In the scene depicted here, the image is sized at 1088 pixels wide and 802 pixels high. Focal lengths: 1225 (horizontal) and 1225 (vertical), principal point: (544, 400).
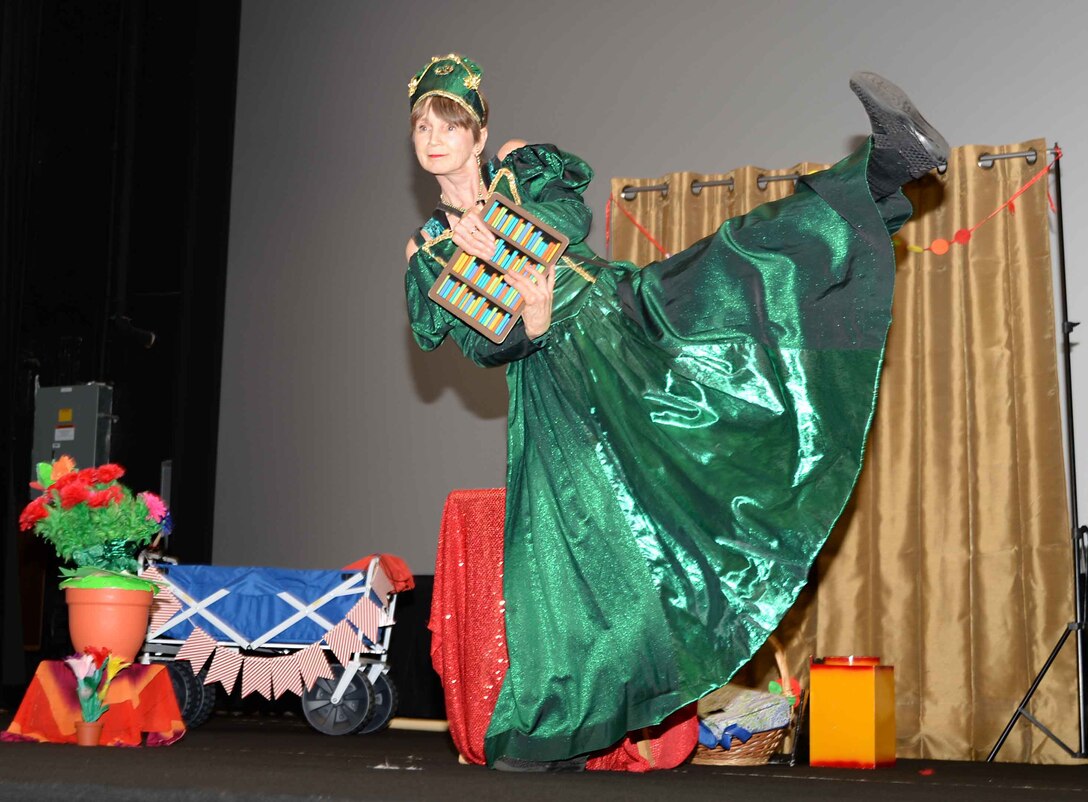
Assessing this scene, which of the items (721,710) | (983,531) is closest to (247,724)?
(721,710)

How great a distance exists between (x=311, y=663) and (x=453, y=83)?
225 centimetres

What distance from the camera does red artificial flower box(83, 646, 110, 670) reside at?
307cm

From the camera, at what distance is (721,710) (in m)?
3.24

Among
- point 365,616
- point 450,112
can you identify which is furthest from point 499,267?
point 365,616

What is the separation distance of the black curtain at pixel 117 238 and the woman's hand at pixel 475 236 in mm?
2817

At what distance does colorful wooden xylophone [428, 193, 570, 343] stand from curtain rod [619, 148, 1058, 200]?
5.45 feet

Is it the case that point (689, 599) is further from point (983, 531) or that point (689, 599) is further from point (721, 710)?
point (983, 531)

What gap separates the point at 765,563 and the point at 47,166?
383 centimetres

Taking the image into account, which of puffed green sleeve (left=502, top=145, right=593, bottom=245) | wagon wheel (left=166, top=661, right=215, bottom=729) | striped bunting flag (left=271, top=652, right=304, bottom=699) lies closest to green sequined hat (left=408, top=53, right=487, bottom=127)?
puffed green sleeve (left=502, top=145, right=593, bottom=245)

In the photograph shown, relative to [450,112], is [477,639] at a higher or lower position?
lower

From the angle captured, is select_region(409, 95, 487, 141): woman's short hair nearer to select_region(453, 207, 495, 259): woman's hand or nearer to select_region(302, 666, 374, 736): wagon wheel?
select_region(453, 207, 495, 259): woman's hand

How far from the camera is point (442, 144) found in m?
2.58

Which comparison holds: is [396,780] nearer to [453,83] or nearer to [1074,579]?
[453,83]

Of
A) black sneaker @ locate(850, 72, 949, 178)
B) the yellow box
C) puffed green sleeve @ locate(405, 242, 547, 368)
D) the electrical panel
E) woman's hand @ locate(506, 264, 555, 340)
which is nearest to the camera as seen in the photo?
black sneaker @ locate(850, 72, 949, 178)
